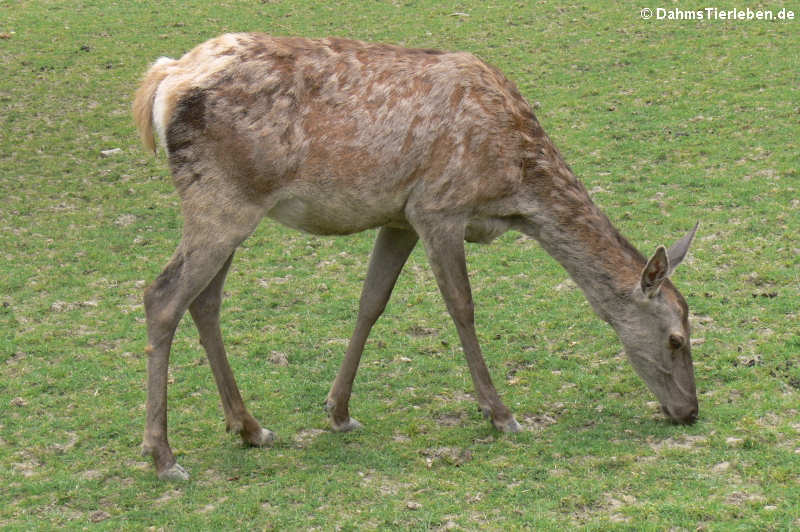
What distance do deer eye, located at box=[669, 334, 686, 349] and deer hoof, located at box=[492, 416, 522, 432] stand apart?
1.04 meters

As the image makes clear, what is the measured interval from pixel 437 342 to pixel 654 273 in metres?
2.16

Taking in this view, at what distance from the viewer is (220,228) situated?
5609mm

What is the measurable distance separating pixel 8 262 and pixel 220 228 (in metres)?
4.37

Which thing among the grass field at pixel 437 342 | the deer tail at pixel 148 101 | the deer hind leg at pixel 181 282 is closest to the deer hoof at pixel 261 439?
the grass field at pixel 437 342

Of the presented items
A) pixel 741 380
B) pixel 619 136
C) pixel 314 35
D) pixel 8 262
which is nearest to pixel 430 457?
pixel 741 380

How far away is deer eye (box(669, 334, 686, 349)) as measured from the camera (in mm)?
5992

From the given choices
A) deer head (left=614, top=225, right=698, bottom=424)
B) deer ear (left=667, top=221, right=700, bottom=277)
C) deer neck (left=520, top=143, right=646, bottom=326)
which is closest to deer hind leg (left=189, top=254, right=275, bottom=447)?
deer neck (left=520, top=143, right=646, bottom=326)

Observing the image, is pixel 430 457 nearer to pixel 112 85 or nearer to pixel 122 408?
pixel 122 408

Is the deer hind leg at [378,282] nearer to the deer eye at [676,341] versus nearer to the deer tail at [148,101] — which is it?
the deer tail at [148,101]

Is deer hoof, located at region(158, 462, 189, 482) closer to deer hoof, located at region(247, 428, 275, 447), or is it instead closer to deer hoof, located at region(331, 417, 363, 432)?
deer hoof, located at region(247, 428, 275, 447)

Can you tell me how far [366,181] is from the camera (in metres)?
5.83

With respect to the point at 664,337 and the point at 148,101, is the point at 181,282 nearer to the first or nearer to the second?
the point at 148,101

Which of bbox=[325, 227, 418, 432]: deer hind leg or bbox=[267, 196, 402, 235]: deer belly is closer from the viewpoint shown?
bbox=[267, 196, 402, 235]: deer belly

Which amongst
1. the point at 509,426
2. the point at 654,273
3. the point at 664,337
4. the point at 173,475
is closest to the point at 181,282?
the point at 173,475
